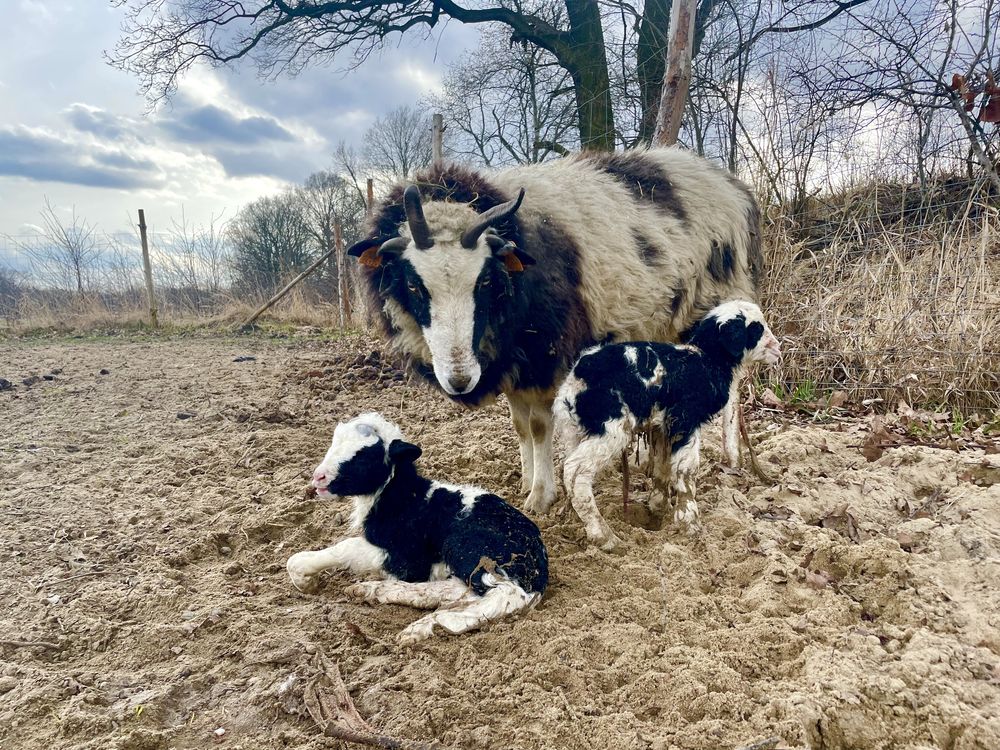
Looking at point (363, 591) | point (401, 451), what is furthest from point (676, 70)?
point (363, 591)

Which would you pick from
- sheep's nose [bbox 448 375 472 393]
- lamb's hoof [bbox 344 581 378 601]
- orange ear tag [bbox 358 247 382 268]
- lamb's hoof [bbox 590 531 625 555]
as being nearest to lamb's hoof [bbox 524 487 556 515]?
lamb's hoof [bbox 590 531 625 555]

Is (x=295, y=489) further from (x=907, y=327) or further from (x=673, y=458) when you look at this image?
(x=907, y=327)

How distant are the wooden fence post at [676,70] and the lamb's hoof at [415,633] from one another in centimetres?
600

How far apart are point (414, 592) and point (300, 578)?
1.97ft

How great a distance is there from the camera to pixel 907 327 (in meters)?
5.66

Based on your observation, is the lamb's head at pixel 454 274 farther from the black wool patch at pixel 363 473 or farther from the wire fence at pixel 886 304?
the wire fence at pixel 886 304

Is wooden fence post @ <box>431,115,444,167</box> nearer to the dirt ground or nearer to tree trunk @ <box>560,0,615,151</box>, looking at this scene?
tree trunk @ <box>560,0,615,151</box>

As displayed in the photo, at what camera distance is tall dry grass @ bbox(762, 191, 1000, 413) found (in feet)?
17.5

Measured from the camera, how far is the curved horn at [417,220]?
3.09m

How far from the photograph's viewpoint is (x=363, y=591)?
8.70 feet

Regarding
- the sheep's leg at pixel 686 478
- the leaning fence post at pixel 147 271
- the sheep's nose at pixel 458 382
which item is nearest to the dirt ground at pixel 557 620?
the sheep's leg at pixel 686 478

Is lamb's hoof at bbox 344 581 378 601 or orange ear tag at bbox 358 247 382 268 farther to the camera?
orange ear tag at bbox 358 247 382 268

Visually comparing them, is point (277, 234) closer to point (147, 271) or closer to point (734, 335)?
point (147, 271)

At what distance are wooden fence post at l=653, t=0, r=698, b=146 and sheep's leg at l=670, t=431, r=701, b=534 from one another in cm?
459
